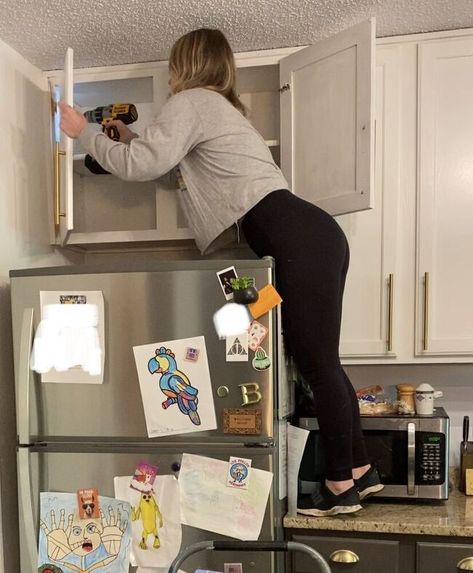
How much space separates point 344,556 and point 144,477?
0.59 metres

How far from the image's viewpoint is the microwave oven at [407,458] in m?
1.73

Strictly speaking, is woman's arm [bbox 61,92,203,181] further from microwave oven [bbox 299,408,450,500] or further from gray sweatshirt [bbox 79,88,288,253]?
microwave oven [bbox 299,408,450,500]

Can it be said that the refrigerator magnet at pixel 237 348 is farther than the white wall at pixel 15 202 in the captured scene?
No

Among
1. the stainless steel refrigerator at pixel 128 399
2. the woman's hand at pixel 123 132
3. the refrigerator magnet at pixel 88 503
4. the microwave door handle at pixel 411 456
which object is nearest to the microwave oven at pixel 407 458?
the microwave door handle at pixel 411 456

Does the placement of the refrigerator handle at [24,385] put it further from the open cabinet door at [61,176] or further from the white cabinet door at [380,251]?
the white cabinet door at [380,251]

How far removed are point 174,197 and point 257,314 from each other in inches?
26.2

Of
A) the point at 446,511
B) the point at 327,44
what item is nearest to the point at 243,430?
the point at 446,511

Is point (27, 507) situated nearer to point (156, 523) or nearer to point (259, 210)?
point (156, 523)

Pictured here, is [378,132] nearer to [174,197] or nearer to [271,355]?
[174,197]

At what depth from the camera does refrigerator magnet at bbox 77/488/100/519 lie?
63.3 inches

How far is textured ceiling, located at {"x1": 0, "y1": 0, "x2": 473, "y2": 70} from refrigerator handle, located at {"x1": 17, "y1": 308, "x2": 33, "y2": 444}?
893 millimetres

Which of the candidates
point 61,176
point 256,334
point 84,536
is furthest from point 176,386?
point 61,176

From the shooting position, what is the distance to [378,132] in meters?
1.92

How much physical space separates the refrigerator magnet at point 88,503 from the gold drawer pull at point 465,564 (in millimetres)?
973
